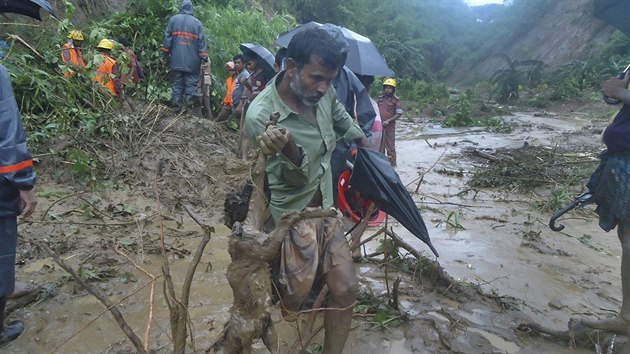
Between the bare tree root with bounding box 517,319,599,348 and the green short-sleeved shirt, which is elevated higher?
the green short-sleeved shirt

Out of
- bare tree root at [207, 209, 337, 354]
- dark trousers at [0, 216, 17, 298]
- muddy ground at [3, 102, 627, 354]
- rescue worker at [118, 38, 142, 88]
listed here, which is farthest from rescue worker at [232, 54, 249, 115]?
bare tree root at [207, 209, 337, 354]

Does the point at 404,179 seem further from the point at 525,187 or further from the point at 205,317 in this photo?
the point at 205,317

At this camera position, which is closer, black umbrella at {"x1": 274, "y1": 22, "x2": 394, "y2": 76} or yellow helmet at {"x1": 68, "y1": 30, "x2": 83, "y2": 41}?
black umbrella at {"x1": 274, "y1": 22, "x2": 394, "y2": 76}

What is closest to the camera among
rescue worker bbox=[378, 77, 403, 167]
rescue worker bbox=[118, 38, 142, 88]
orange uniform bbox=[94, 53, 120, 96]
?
orange uniform bbox=[94, 53, 120, 96]

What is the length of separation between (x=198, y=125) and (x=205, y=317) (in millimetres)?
4404

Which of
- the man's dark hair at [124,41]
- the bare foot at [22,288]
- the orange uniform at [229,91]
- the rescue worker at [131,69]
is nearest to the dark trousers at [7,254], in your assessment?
the bare foot at [22,288]

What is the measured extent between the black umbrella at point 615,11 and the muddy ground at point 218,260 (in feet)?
5.34

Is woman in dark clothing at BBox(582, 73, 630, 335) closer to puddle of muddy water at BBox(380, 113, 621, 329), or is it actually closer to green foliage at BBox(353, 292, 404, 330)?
puddle of muddy water at BBox(380, 113, 621, 329)

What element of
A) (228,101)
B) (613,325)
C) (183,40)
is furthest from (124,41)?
(613,325)

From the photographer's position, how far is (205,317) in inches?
125

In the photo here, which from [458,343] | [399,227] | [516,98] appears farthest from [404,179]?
[516,98]

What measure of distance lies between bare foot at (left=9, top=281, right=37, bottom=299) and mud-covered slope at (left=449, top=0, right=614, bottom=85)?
1055 inches

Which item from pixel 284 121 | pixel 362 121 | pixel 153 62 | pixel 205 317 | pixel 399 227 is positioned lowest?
pixel 399 227

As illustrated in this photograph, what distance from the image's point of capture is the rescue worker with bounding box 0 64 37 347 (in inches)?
97.7
